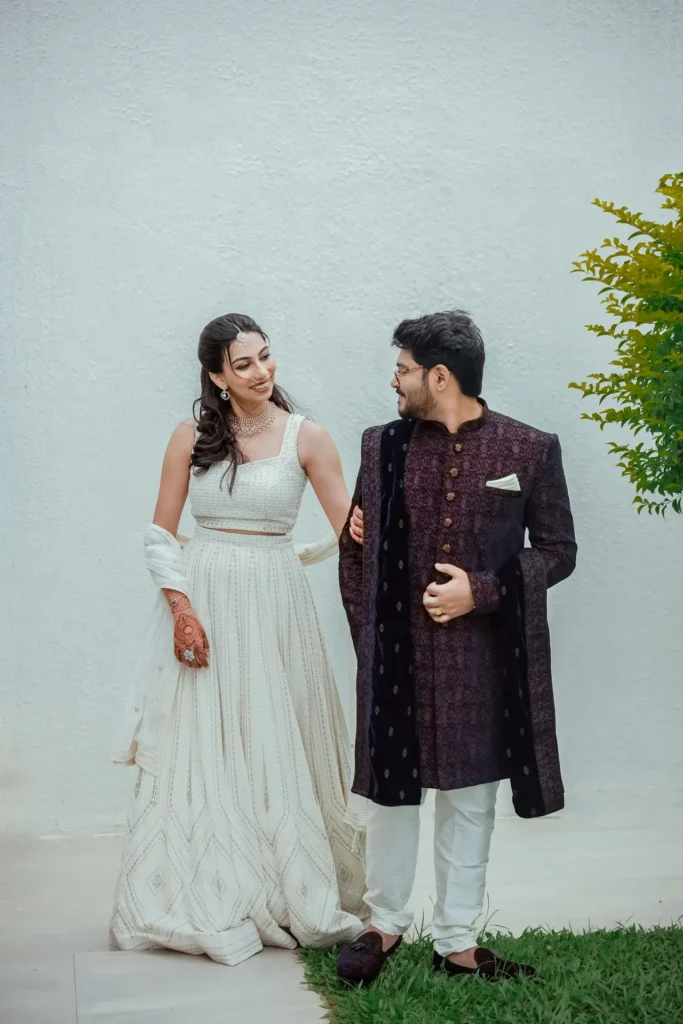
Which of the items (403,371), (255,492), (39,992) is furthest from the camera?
(255,492)

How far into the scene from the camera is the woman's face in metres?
3.65

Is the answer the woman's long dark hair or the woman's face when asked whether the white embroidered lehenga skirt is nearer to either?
the woman's long dark hair

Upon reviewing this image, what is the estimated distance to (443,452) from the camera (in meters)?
3.26

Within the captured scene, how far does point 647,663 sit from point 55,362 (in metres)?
2.78

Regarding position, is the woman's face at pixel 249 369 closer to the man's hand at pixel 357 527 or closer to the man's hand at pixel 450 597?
the man's hand at pixel 357 527

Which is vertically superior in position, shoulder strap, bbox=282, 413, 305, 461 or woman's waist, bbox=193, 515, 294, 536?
shoulder strap, bbox=282, 413, 305, 461

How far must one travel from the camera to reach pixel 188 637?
3.65 m

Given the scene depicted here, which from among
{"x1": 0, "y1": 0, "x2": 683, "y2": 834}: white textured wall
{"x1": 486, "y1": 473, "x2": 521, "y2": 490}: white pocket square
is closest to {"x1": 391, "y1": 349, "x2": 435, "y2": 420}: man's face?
{"x1": 486, "y1": 473, "x2": 521, "y2": 490}: white pocket square

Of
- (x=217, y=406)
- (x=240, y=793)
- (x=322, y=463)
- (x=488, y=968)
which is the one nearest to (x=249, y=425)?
(x=217, y=406)

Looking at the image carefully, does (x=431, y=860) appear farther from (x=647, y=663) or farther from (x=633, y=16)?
(x=633, y=16)

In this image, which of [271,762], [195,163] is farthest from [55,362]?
[271,762]

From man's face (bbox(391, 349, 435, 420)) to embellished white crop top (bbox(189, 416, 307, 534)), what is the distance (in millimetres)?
553

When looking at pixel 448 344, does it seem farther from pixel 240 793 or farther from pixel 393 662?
pixel 240 793

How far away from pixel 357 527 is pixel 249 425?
0.56 m
